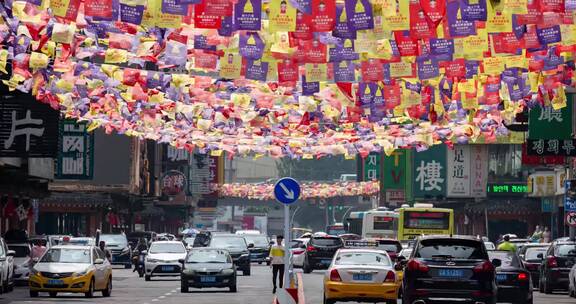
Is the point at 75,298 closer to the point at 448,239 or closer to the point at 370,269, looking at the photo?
the point at 370,269

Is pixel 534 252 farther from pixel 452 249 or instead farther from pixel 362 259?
pixel 452 249

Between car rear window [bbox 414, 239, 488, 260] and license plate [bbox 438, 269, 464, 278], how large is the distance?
30cm

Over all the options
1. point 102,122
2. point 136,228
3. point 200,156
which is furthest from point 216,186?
point 102,122

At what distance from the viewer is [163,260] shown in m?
52.8

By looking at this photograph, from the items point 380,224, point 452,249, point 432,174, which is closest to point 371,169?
point 432,174

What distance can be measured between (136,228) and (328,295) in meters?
94.5

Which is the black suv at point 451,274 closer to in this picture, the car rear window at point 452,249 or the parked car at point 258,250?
the car rear window at point 452,249

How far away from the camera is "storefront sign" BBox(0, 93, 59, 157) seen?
4391cm

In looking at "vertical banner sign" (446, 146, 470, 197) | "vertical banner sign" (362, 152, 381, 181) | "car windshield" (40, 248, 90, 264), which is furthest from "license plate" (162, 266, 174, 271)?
"vertical banner sign" (362, 152, 381, 181)

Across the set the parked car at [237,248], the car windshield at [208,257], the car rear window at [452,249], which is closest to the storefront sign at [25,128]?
the car windshield at [208,257]

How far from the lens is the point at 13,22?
80.0ft

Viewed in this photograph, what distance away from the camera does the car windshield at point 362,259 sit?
1297 inches

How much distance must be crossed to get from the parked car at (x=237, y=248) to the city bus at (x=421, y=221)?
6.92 meters

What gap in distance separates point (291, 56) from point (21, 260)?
23.4m
